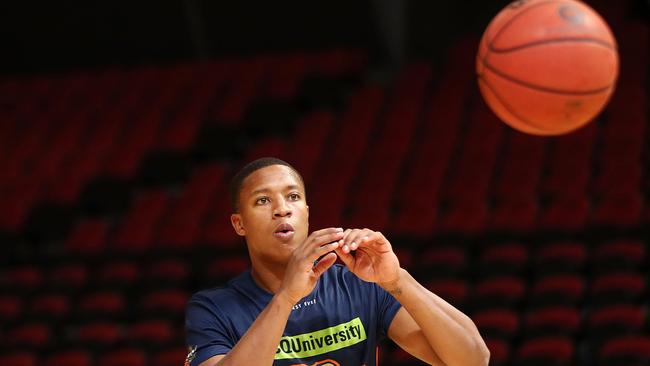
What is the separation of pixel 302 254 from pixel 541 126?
4.33ft

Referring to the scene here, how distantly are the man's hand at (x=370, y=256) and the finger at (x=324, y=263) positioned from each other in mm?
23

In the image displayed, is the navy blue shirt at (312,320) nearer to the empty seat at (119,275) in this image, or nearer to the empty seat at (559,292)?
the empty seat at (559,292)

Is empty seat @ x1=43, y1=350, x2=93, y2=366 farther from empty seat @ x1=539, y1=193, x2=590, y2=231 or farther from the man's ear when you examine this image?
the man's ear

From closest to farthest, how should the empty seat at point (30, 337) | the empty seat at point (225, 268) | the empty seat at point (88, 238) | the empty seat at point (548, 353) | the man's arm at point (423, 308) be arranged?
the man's arm at point (423, 308) → the empty seat at point (548, 353) → the empty seat at point (30, 337) → the empty seat at point (225, 268) → the empty seat at point (88, 238)

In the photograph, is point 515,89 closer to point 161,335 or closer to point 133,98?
point 161,335

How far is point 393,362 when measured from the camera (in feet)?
21.3

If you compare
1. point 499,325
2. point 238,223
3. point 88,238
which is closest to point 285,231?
point 238,223

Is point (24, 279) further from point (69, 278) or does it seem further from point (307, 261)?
point (307, 261)

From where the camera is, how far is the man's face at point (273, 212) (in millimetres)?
2701

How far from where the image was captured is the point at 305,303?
2789 millimetres

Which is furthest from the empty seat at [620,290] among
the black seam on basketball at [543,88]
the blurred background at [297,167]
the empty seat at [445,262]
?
the black seam on basketball at [543,88]

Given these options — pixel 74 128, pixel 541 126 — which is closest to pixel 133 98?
pixel 74 128

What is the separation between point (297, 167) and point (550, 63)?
594cm

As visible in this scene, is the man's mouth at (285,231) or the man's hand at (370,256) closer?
the man's hand at (370,256)
